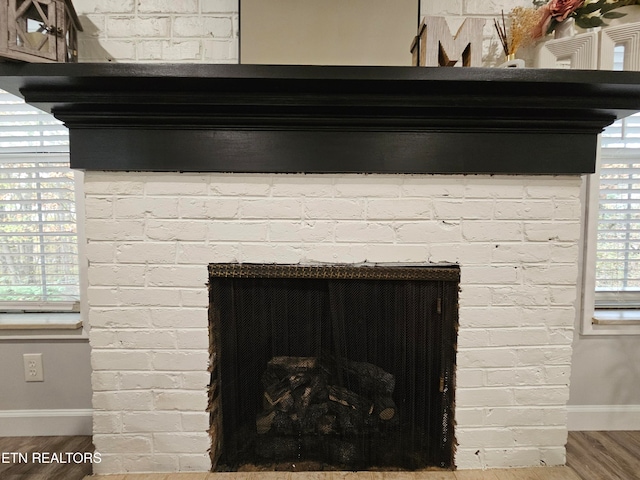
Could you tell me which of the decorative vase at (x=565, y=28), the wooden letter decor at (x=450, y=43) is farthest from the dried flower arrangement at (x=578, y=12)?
the wooden letter decor at (x=450, y=43)

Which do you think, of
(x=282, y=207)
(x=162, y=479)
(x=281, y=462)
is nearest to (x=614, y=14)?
(x=282, y=207)

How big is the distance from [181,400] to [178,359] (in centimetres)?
15

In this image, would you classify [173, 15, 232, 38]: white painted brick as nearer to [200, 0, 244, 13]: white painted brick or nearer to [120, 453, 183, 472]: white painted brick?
[200, 0, 244, 13]: white painted brick

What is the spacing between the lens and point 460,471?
4.88 ft

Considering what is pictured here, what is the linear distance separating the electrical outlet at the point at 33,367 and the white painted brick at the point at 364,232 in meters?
1.47

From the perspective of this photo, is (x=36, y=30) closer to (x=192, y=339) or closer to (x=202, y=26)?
(x=202, y=26)

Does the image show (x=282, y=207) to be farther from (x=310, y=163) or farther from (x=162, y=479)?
(x=162, y=479)

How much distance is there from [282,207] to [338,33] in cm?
70

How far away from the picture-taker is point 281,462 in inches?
59.6

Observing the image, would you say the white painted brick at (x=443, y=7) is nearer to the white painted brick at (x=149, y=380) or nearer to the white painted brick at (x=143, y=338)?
the white painted brick at (x=143, y=338)

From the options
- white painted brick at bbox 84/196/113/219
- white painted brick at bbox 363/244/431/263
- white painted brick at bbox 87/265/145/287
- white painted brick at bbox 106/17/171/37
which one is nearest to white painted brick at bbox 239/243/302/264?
white painted brick at bbox 363/244/431/263

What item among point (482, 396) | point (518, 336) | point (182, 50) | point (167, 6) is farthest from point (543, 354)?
point (167, 6)

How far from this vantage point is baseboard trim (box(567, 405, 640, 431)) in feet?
6.16

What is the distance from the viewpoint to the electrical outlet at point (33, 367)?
5.96 feet
